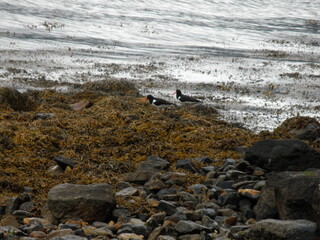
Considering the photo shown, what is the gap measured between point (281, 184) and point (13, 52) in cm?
2060

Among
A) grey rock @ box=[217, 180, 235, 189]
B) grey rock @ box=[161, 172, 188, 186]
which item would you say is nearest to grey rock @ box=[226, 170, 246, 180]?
grey rock @ box=[217, 180, 235, 189]

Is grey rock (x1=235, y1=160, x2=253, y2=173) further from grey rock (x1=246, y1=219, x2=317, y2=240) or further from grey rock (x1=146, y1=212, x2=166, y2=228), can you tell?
grey rock (x1=246, y1=219, x2=317, y2=240)

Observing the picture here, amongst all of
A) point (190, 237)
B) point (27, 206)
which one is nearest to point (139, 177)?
point (27, 206)

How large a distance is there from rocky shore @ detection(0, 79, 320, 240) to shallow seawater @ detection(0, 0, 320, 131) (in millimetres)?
4140

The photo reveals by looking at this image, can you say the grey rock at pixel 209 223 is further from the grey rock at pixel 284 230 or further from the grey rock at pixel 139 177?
the grey rock at pixel 139 177

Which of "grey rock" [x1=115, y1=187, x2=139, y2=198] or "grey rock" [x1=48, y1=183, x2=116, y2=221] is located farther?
"grey rock" [x1=115, y1=187, x2=139, y2=198]

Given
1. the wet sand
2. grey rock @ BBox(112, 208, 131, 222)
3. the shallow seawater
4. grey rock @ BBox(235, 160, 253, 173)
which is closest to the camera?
grey rock @ BBox(112, 208, 131, 222)

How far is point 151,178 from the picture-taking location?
804 centimetres

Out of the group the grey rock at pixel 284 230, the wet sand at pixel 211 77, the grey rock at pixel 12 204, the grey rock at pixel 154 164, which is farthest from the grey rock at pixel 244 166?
the wet sand at pixel 211 77

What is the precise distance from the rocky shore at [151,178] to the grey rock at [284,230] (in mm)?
10

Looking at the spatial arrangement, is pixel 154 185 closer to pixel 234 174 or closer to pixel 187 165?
pixel 187 165

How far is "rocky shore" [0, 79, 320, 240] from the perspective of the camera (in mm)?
6137

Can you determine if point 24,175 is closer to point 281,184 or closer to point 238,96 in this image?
point 281,184

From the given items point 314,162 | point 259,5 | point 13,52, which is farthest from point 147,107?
point 259,5
